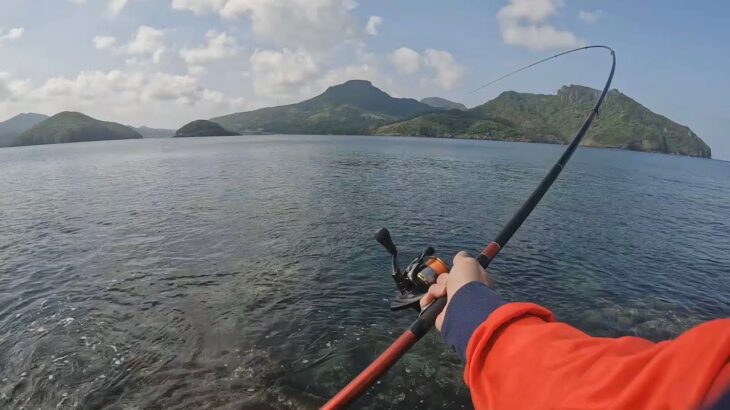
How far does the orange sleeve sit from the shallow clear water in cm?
831

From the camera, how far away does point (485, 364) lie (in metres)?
2.07

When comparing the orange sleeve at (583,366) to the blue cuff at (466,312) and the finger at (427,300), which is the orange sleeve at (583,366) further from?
the finger at (427,300)

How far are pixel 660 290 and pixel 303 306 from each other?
1552 centimetres

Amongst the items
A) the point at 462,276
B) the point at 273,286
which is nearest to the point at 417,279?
the point at 462,276

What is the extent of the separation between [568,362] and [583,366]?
2.5 inches

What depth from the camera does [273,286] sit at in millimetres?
15938

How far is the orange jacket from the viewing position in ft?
4.08

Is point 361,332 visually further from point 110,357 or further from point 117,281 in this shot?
point 117,281

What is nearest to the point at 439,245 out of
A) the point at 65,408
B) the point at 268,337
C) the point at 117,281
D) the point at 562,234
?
the point at 562,234

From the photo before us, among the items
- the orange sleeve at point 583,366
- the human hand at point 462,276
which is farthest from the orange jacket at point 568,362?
the human hand at point 462,276

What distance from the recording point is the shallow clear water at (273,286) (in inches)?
401

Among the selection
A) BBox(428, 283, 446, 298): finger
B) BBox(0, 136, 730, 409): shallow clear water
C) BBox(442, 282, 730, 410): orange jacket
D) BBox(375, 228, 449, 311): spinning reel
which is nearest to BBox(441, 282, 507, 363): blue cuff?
BBox(442, 282, 730, 410): orange jacket

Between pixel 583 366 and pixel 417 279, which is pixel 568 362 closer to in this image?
pixel 583 366

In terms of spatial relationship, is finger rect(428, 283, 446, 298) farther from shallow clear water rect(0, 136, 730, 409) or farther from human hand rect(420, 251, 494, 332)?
shallow clear water rect(0, 136, 730, 409)
